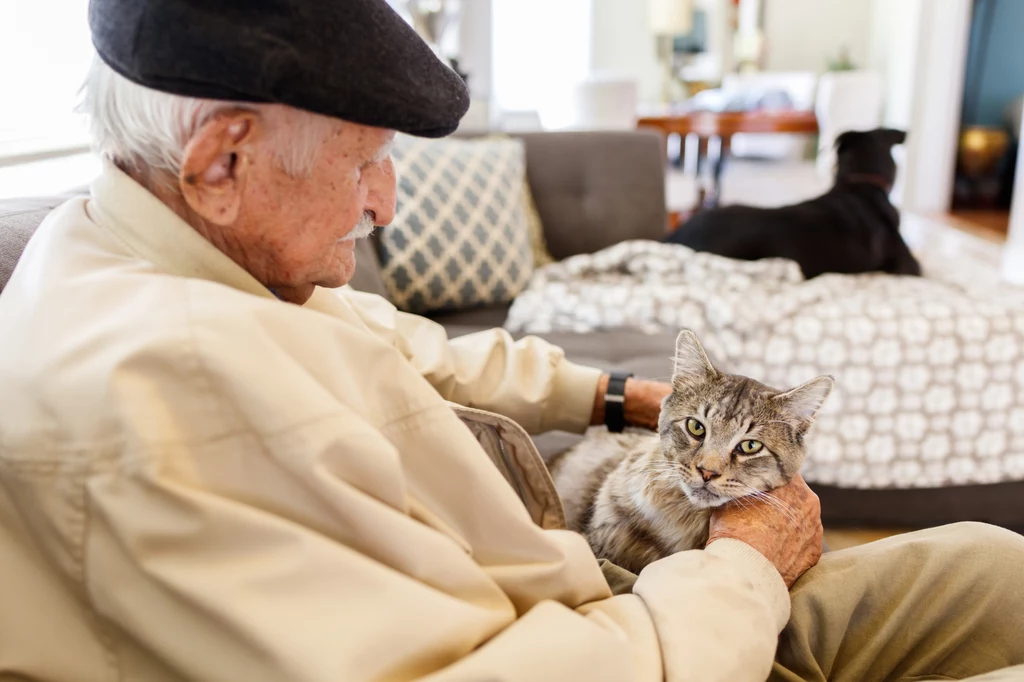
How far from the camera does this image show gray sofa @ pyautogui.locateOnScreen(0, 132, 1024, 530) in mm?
1601

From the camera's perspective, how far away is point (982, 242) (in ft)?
Result: 18.2

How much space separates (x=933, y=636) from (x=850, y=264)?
219 centimetres

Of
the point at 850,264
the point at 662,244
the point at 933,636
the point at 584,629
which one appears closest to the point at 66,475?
the point at 584,629

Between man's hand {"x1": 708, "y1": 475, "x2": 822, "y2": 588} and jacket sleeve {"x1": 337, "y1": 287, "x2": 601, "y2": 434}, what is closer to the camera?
man's hand {"x1": 708, "y1": 475, "x2": 822, "y2": 588}

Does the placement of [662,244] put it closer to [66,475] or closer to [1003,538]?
[1003,538]

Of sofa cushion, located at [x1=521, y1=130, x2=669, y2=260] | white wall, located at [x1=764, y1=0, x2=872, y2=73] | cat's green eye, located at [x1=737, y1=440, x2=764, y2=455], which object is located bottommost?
cat's green eye, located at [x1=737, y1=440, x2=764, y2=455]

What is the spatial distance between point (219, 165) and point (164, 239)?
9cm

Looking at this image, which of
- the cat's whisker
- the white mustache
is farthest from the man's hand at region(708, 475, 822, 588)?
the white mustache

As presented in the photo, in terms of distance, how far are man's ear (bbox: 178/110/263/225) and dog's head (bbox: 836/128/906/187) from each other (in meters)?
3.05

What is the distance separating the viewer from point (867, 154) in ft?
10.9

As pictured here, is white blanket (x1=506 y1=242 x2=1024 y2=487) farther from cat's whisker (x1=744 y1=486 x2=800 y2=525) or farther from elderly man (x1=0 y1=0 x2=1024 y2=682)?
elderly man (x1=0 y1=0 x2=1024 y2=682)

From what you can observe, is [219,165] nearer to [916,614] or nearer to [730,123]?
[916,614]

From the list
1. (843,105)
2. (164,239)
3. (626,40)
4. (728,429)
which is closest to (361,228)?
(164,239)

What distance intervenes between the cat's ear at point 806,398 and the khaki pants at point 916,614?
232 millimetres
